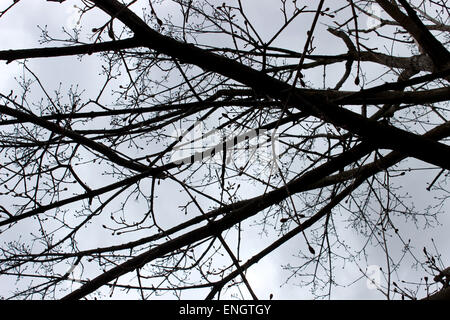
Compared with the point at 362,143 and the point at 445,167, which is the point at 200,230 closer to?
the point at 362,143

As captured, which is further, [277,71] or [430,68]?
[277,71]

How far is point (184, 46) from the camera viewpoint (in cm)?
206

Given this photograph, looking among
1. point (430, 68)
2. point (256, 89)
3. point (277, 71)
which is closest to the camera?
point (256, 89)

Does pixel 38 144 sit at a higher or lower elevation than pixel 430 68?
lower

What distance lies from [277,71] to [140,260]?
2.70 m

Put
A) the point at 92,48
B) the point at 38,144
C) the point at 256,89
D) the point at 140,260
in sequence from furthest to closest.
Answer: the point at 38,144 < the point at 140,260 < the point at 256,89 < the point at 92,48

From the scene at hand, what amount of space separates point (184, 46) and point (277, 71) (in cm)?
220

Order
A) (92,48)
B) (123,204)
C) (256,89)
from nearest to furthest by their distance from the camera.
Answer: (92,48), (256,89), (123,204)
